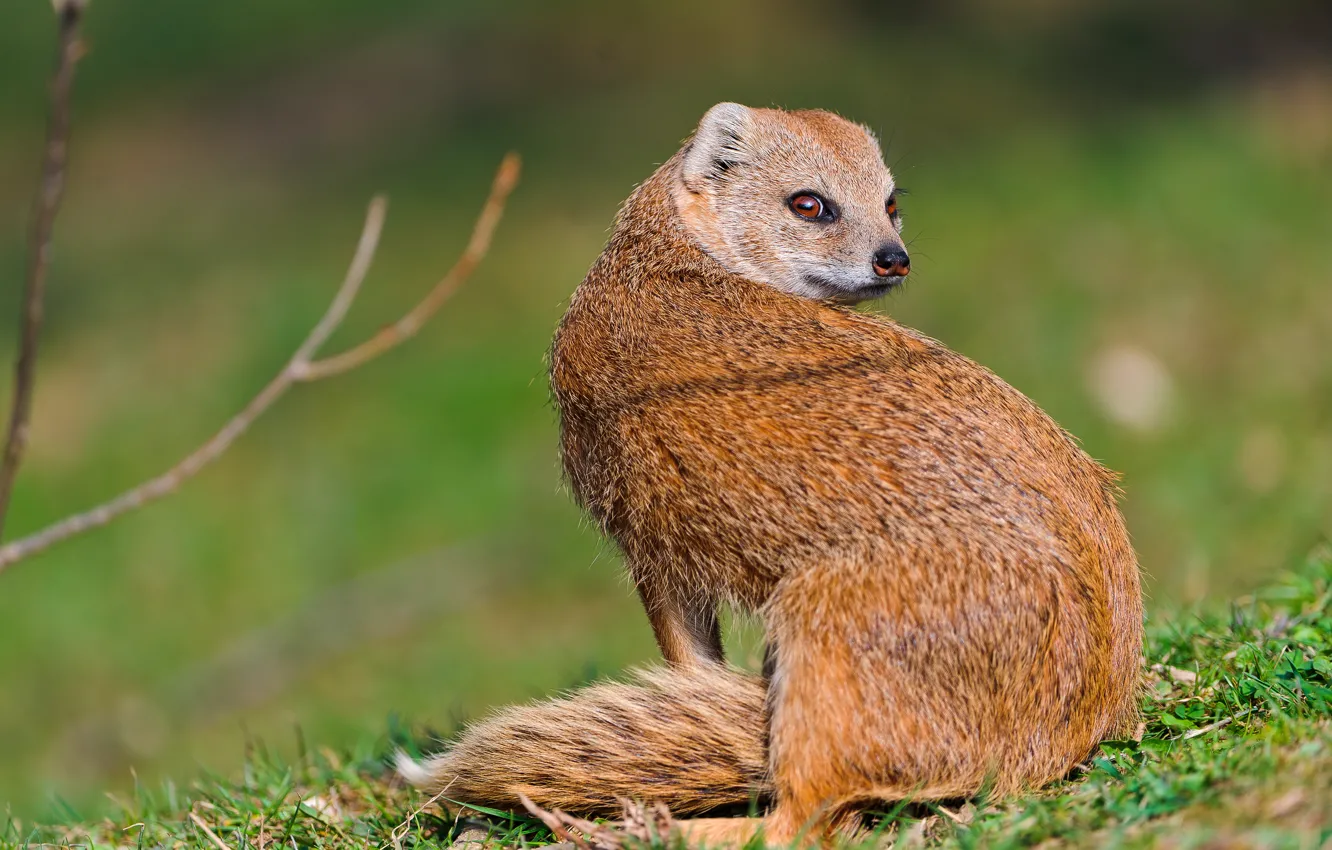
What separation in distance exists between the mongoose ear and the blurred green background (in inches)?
74.2

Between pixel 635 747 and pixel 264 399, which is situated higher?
pixel 264 399

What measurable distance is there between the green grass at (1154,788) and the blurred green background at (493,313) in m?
0.89

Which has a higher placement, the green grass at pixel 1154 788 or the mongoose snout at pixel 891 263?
the mongoose snout at pixel 891 263

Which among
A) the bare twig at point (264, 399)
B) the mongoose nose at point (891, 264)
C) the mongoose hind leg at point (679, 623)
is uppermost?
the mongoose nose at point (891, 264)

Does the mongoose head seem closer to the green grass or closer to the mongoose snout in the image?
the mongoose snout

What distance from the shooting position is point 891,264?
4527 millimetres

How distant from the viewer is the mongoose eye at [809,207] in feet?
15.6

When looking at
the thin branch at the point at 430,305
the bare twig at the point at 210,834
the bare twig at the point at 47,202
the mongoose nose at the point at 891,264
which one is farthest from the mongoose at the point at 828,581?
the bare twig at the point at 47,202

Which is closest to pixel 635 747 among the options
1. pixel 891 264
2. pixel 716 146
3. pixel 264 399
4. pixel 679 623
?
pixel 679 623

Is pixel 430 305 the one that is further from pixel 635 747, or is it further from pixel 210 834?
pixel 210 834

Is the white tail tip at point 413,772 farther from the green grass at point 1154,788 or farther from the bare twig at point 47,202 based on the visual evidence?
the bare twig at point 47,202

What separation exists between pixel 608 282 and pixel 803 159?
857 millimetres

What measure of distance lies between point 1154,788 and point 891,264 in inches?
72.0

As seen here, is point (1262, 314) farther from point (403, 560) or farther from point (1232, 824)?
point (1232, 824)
